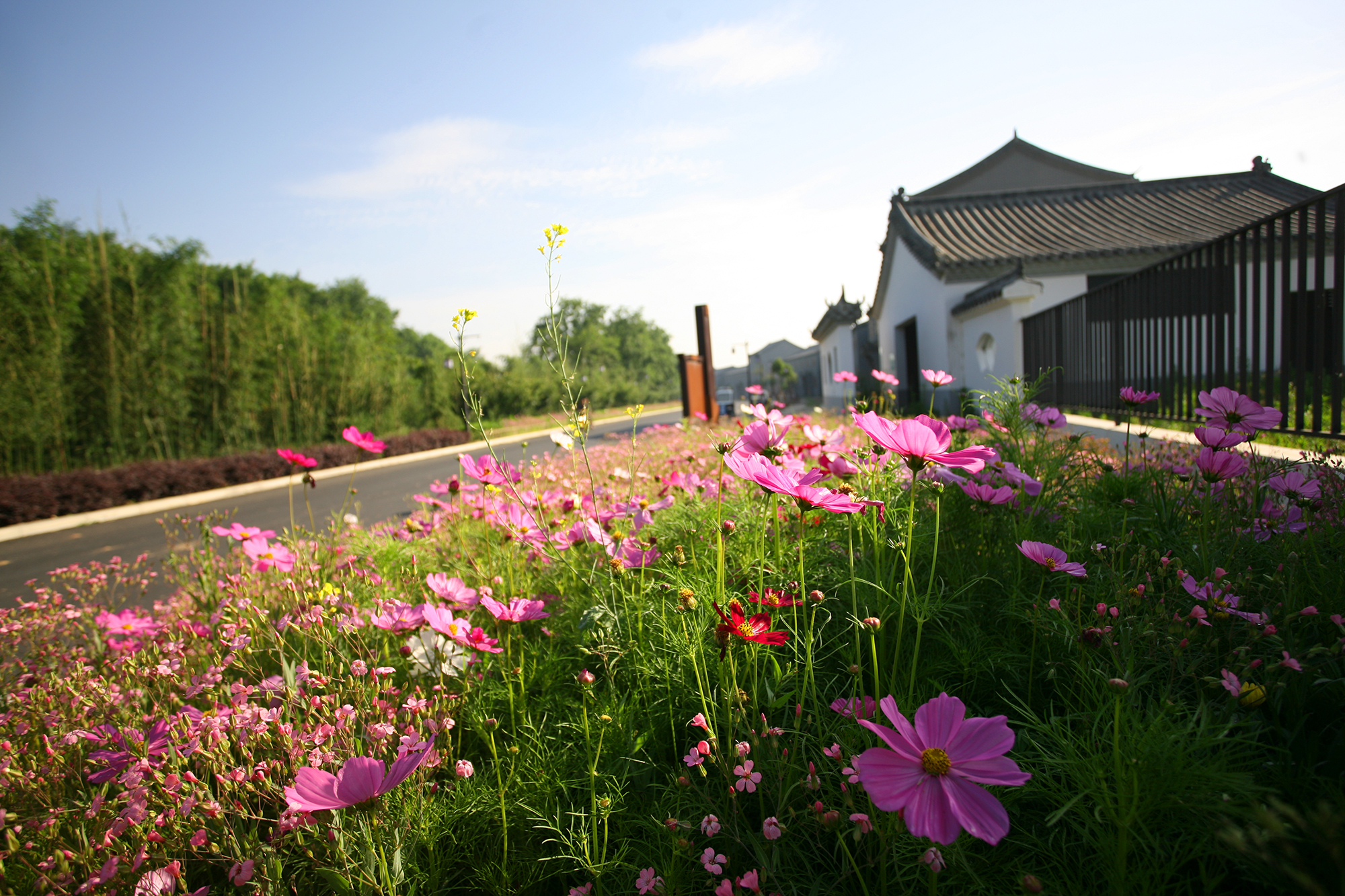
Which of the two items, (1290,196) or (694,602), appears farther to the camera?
(1290,196)

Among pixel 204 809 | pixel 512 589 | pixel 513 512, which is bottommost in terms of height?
pixel 204 809

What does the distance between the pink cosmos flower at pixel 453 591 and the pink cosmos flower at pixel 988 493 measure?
1120mm

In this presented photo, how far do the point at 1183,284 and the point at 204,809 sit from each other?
17.6ft

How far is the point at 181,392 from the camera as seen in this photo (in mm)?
10719

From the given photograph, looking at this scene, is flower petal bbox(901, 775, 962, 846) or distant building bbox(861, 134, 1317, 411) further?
distant building bbox(861, 134, 1317, 411)

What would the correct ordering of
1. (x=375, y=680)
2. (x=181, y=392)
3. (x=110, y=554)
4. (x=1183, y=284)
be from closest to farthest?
(x=375, y=680) → (x=1183, y=284) → (x=110, y=554) → (x=181, y=392)

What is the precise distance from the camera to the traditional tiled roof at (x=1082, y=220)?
9.59m

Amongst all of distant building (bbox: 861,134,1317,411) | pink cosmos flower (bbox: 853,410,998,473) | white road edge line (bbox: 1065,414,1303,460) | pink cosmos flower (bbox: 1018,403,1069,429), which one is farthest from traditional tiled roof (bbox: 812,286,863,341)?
pink cosmos flower (bbox: 853,410,998,473)

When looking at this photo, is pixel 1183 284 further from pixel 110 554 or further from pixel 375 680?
pixel 110 554

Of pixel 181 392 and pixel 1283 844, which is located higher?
pixel 181 392

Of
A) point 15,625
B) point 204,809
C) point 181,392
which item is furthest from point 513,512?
Result: point 181,392

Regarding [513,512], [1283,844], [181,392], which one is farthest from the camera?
[181,392]

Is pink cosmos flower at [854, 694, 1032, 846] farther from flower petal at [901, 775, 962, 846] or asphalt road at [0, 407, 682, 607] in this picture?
asphalt road at [0, 407, 682, 607]

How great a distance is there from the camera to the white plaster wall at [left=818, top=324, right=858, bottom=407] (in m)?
18.2
